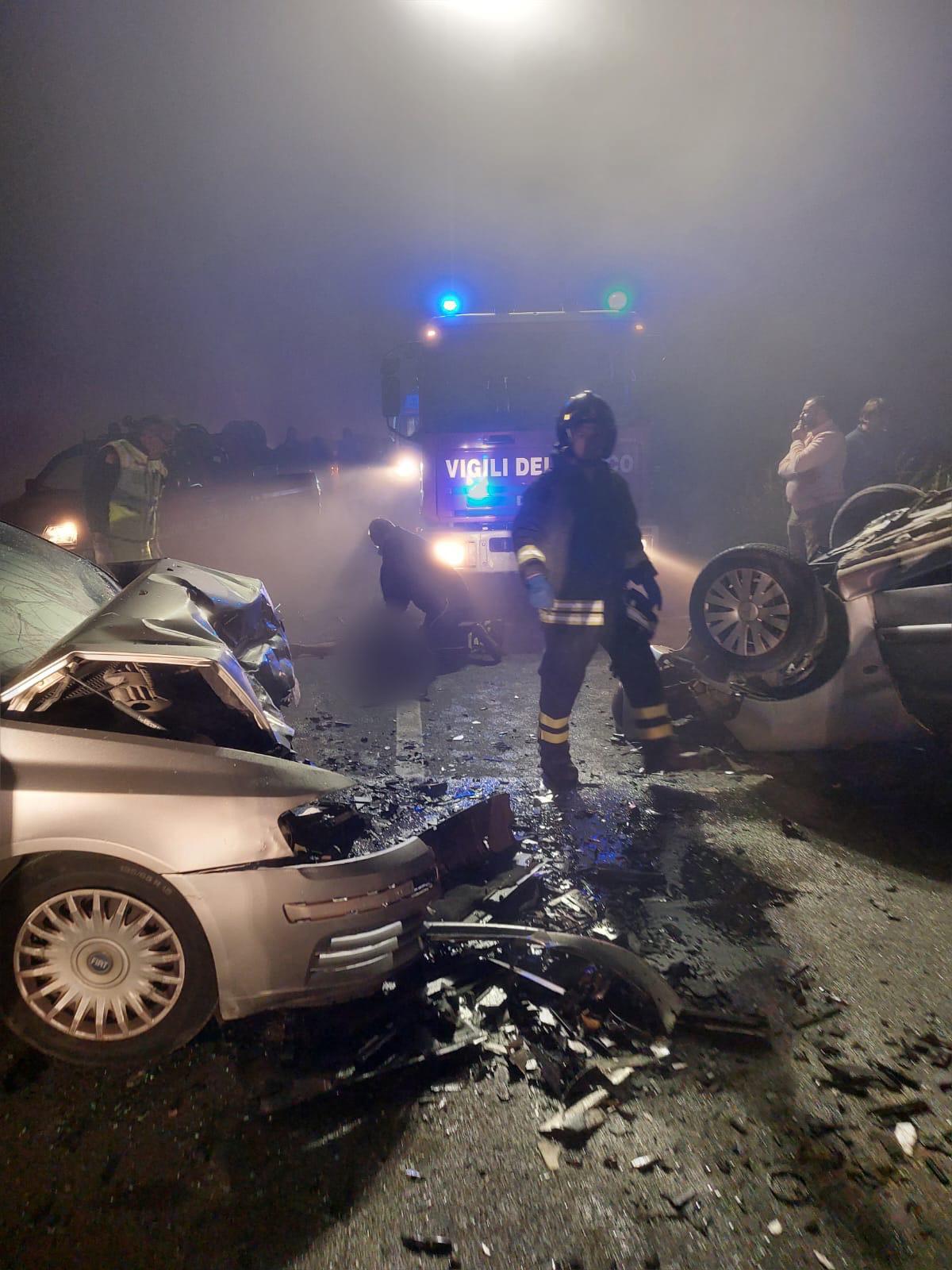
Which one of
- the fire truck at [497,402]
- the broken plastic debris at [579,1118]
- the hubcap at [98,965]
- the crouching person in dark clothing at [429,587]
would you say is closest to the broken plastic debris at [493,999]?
the broken plastic debris at [579,1118]

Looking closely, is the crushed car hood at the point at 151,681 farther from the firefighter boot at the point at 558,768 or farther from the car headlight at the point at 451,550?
the car headlight at the point at 451,550

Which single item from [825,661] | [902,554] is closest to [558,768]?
[825,661]

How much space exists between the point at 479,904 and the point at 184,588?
6.30 ft

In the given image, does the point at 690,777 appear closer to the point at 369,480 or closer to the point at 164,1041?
the point at 164,1041

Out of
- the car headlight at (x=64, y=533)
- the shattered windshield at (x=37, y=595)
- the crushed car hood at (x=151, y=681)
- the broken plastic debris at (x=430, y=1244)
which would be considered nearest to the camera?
the broken plastic debris at (x=430, y=1244)

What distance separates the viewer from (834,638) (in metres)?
4.09

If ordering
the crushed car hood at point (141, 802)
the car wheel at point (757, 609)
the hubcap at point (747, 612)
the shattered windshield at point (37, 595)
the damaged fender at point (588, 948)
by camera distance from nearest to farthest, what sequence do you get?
the crushed car hood at point (141, 802) → the damaged fender at point (588, 948) → the shattered windshield at point (37, 595) → the car wheel at point (757, 609) → the hubcap at point (747, 612)

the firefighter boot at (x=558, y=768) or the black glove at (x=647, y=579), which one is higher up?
the black glove at (x=647, y=579)

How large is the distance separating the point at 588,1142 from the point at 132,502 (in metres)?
7.59

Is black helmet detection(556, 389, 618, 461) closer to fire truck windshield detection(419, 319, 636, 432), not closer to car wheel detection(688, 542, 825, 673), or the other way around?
car wheel detection(688, 542, 825, 673)

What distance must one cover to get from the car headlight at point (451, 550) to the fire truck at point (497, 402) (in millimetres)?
13

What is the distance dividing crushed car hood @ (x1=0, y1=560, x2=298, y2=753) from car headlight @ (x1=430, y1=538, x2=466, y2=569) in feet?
17.1

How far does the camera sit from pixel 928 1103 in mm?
1895

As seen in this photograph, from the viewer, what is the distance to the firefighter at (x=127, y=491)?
7.32m
